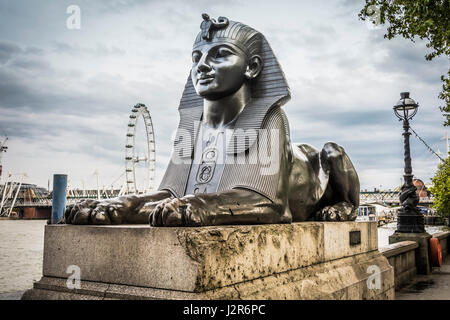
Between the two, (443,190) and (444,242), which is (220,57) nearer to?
(444,242)

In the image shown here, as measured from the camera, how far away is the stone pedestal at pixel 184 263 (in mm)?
2287

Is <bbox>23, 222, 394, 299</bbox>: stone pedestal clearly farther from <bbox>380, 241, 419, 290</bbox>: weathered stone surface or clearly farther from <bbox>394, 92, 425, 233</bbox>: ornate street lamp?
<bbox>394, 92, 425, 233</bbox>: ornate street lamp

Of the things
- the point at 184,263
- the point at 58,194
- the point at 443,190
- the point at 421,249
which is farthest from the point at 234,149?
the point at 443,190

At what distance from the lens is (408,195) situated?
1011 cm

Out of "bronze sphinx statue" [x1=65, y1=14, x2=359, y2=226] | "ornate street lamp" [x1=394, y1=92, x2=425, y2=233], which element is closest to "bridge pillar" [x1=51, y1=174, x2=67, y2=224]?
"ornate street lamp" [x1=394, y1=92, x2=425, y2=233]

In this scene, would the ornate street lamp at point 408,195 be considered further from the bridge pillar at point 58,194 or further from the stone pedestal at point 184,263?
the bridge pillar at point 58,194

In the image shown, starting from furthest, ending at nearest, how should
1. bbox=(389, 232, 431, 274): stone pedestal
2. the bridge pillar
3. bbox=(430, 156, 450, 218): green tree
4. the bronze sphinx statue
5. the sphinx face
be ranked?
bbox=(430, 156, 450, 218): green tree
the bridge pillar
bbox=(389, 232, 431, 274): stone pedestal
the sphinx face
the bronze sphinx statue

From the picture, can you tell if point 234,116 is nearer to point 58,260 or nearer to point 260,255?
point 260,255

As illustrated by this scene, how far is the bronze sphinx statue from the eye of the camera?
2.99 m

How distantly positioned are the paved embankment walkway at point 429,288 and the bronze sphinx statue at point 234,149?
3573mm

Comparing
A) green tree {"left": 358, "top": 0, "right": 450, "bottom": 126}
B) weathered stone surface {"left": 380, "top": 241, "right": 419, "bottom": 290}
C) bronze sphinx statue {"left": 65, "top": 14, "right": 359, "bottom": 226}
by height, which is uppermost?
green tree {"left": 358, "top": 0, "right": 450, "bottom": 126}

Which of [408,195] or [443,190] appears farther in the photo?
[443,190]

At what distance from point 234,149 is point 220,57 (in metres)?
0.77
